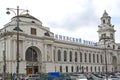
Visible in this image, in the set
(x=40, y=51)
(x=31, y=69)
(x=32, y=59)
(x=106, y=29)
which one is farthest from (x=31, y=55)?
(x=106, y=29)

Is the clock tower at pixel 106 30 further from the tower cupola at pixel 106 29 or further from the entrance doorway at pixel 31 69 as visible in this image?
the entrance doorway at pixel 31 69

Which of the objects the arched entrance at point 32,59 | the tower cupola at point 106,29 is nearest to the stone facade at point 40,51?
the arched entrance at point 32,59

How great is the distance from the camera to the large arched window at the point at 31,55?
63094 millimetres

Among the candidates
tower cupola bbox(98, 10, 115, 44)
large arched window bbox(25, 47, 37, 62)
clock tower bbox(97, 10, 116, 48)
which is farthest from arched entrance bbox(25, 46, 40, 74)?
tower cupola bbox(98, 10, 115, 44)

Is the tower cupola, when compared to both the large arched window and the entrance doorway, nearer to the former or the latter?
the large arched window

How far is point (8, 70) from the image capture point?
187ft

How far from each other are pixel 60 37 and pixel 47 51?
352 inches

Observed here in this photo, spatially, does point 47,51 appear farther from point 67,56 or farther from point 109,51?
point 109,51

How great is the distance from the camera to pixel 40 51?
64500mm

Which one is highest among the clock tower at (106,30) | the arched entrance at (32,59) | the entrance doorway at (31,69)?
the clock tower at (106,30)

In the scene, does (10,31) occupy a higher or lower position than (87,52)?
higher

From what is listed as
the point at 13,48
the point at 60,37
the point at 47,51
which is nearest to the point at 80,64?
the point at 60,37

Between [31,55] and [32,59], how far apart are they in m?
1.13

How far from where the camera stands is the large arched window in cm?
6309
